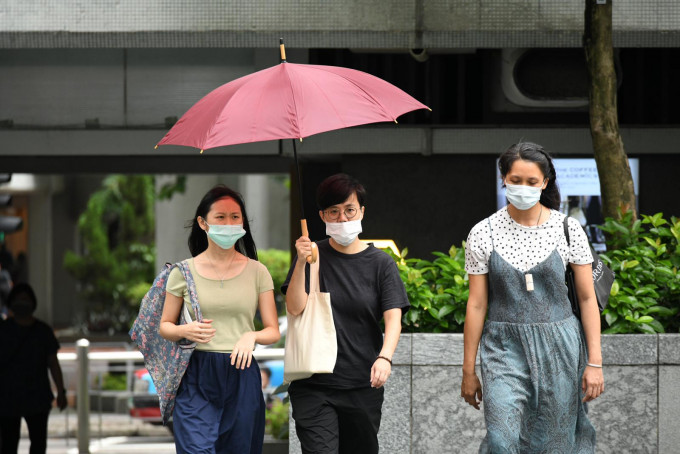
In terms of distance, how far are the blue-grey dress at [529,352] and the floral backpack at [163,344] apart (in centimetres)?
129

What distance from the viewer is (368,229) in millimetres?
11391

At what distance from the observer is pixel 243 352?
4.90m

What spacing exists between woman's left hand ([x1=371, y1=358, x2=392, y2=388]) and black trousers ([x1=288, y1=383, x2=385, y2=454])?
0.58 feet

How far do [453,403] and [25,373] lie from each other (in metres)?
4.08

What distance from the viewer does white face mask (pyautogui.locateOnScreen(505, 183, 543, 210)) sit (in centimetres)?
472

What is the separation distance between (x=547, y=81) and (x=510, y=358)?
6.91 metres

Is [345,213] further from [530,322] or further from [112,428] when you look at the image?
[112,428]

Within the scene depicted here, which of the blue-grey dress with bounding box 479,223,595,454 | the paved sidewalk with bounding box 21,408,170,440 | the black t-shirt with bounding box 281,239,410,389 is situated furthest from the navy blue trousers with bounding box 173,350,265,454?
the paved sidewalk with bounding box 21,408,170,440

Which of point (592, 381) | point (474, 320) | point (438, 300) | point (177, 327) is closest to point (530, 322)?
point (474, 320)

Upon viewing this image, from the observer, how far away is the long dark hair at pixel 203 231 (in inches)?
202

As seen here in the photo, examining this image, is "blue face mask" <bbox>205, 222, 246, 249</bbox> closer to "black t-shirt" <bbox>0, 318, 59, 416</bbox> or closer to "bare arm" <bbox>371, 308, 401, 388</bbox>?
"bare arm" <bbox>371, 308, 401, 388</bbox>

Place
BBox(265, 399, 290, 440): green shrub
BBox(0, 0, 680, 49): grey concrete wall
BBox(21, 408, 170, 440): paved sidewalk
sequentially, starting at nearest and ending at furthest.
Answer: BBox(265, 399, 290, 440): green shrub
BBox(0, 0, 680, 49): grey concrete wall
BBox(21, 408, 170, 440): paved sidewalk

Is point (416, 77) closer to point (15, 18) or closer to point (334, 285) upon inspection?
point (15, 18)

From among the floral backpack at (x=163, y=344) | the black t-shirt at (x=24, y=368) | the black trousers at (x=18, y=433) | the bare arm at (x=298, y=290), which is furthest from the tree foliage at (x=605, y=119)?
the black trousers at (x=18, y=433)
